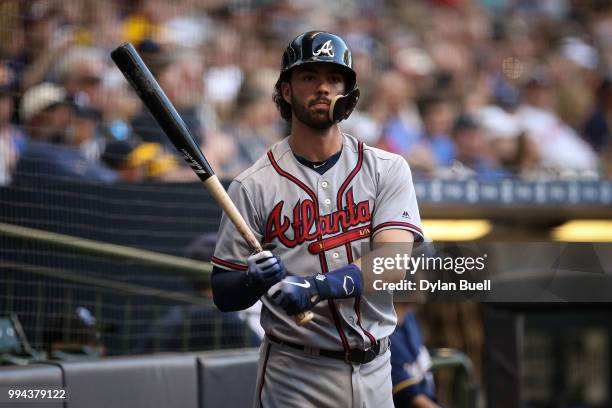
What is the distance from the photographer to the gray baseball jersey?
334 cm

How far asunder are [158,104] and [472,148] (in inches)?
248

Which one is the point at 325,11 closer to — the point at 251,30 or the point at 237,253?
the point at 251,30

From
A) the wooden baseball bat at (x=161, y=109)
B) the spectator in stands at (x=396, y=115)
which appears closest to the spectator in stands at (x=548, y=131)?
the spectator in stands at (x=396, y=115)

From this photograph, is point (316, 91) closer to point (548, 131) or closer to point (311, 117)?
point (311, 117)

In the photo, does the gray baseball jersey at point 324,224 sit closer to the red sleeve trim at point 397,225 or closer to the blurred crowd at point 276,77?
the red sleeve trim at point 397,225

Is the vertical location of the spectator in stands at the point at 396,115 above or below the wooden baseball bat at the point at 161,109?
above

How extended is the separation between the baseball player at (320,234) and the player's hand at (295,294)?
0.50 feet

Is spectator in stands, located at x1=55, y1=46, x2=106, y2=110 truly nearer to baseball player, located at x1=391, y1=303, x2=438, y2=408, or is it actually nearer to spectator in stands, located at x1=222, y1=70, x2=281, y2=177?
spectator in stands, located at x1=222, y1=70, x2=281, y2=177

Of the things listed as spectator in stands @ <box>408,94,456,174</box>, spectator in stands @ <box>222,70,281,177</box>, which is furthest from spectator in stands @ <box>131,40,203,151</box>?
spectator in stands @ <box>408,94,456,174</box>

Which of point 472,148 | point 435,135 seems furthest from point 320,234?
point 435,135

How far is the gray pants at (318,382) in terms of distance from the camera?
3344mm

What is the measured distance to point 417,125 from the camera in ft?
32.2

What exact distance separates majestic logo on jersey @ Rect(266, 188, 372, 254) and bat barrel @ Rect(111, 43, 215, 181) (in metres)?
0.28

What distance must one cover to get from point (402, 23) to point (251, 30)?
2291 mm
